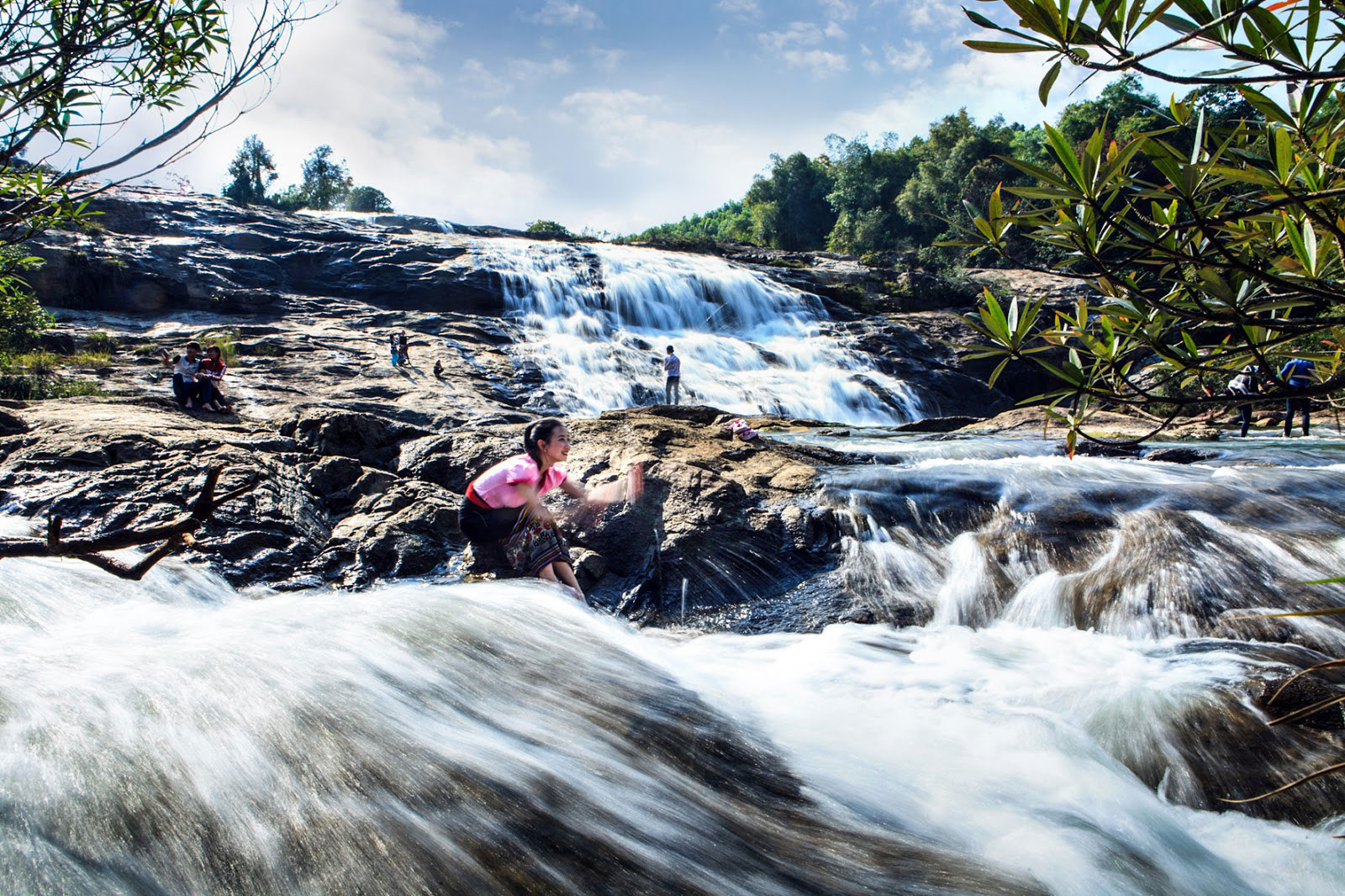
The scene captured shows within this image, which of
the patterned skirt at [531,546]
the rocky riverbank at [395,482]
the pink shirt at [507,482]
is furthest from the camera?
the rocky riverbank at [395,482]

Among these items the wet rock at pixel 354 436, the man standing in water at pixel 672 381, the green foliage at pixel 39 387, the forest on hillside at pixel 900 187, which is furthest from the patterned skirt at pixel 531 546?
the forest on hillside at pixel 900 187

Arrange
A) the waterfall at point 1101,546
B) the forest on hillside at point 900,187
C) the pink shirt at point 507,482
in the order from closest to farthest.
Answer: the waterfall at point 1101,546
the pink shirt at point 507,482
the forest on hillside at point 900,187

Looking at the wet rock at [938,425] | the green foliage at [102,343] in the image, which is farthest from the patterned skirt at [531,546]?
the green foliage at [102,343]

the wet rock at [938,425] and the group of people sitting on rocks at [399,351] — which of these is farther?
the group of people sitting on rocks at [399,351]

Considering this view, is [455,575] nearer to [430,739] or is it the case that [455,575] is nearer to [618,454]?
[618,454]

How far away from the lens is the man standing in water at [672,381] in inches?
623

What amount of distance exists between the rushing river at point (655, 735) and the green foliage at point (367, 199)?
69739 mm

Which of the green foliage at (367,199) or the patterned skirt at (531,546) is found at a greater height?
the green foliage at (367,199)

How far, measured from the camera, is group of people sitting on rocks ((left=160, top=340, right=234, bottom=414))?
11.0 meters

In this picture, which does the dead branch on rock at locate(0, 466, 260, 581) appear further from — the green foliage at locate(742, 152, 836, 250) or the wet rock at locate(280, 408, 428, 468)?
the green foliage at locate(742, 152, 836, 250)

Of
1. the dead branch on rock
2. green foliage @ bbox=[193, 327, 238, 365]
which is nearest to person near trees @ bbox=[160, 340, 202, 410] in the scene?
green foliage @ bbox=[193, 327, 238, 365]

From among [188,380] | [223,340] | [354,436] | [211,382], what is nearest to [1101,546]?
[354,436]

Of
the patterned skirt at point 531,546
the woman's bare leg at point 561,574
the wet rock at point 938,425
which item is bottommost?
the woman's bare leg at point 561,574

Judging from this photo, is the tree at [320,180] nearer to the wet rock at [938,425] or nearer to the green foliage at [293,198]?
the green foliage at [293,198]
